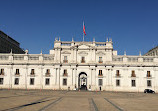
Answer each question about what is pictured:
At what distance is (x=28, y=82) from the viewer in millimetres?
59688

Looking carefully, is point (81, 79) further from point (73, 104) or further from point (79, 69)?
point (73, 104)

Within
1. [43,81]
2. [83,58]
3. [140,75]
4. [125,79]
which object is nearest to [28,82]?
[43,81]

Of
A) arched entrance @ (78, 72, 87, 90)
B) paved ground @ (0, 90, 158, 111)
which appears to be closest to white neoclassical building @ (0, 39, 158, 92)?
arched entrance @ (78, 72, 87, 90)

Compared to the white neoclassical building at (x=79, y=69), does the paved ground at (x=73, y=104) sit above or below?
below

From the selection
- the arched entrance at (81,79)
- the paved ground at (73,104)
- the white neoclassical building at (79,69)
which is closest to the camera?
the paved ground at (73,104)

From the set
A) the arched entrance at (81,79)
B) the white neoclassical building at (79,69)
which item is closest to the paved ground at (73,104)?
the white neoclassical building at (79,69)

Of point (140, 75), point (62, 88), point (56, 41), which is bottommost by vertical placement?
point (62, 88)

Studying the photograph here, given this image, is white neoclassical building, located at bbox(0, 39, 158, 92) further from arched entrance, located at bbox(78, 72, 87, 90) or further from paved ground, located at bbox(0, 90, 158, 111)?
paved ground, located at bbox(0, 90, 158, 111)

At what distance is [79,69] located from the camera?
2378 inches

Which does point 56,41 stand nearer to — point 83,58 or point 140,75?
point 83,58

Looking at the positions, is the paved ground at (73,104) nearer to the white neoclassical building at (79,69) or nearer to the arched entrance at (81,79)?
the white neoclassical building at (79,69)

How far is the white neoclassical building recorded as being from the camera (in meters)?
58.5

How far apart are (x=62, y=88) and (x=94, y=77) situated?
10.9 m

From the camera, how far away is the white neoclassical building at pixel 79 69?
5853cm
